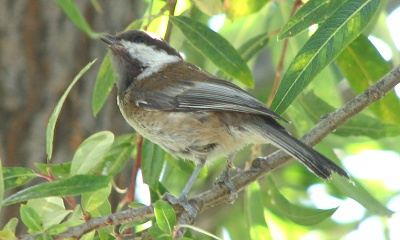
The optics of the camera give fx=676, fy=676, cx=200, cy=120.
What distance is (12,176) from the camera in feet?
9.06

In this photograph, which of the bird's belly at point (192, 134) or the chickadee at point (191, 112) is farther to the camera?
the bird's belly at point (192, 134)

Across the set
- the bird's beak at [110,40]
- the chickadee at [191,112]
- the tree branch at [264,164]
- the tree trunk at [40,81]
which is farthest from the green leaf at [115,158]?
the tree trunk at [40,81]

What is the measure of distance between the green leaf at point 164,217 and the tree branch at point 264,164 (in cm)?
21

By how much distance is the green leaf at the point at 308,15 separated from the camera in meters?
2.70

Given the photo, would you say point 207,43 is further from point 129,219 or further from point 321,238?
point 321,238

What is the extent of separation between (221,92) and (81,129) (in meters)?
1.63

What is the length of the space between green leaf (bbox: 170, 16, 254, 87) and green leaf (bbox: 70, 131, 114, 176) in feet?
2.61

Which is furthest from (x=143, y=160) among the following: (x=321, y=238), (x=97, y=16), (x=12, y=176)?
(x=321, y=238)

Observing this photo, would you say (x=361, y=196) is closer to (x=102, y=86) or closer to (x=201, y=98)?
(x=201, y=98)

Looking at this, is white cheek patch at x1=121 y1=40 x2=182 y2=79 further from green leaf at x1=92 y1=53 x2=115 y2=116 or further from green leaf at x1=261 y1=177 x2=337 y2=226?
green leaf at x1=261 y1=177 x2=337 y2=226

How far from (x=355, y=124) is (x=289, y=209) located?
0.55 m

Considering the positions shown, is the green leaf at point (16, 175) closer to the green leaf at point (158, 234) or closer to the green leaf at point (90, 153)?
the green leaf at point (90, 153)

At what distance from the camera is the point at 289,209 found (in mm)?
3424

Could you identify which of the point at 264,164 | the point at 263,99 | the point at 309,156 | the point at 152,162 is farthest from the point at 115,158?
the point at 263,99
